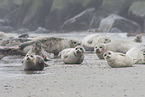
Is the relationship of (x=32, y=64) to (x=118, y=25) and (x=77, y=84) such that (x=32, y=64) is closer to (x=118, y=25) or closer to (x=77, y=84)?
(x=77, y=84)

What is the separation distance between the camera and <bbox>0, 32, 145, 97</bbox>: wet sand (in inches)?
181

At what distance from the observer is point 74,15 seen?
54625 mm

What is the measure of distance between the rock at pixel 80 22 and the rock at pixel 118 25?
403 inches

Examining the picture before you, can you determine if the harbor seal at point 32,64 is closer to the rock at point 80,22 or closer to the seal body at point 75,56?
the seal body at point 75,56

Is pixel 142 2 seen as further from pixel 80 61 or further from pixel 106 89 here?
pixel 106 89

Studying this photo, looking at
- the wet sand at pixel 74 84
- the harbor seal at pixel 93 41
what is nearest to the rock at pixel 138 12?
the harbor seal at pixel 93 41

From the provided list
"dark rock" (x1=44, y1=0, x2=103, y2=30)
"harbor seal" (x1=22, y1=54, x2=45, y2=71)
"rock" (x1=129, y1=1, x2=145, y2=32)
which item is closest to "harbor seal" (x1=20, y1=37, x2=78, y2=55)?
"harbor seal" (x1=22, y1=54, x2=45, y2=71)

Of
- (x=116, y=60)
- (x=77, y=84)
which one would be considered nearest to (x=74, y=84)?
(x=77, y=84)

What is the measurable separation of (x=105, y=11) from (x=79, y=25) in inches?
179

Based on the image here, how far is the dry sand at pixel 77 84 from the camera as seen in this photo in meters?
4.58

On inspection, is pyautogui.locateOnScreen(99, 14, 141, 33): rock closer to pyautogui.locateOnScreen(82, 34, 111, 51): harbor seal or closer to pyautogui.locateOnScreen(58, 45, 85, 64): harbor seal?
pyautogui.locateOnScreen(82, 34, 111, 51): harbor seal

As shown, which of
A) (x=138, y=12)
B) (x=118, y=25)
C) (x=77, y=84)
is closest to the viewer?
(x=77, y=84)

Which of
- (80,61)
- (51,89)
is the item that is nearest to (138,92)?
(51,89)

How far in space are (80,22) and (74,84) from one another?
149ft
